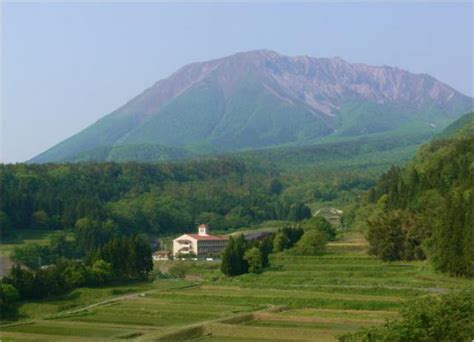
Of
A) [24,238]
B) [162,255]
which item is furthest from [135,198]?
[162,255]

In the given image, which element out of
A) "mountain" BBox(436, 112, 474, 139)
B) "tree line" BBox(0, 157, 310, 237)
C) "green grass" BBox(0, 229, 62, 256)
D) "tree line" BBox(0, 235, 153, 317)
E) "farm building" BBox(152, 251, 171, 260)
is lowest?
"tree line" BBox(0, 235, 153, 317)

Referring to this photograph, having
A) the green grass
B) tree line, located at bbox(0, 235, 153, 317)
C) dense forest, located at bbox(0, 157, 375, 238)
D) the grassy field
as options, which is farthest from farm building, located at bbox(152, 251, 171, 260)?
the grassy field

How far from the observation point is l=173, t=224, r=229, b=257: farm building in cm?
5653

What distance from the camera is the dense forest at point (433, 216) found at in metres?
32.2

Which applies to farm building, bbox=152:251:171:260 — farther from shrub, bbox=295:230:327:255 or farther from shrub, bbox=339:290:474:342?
shrub, bbox=339:290:474:342

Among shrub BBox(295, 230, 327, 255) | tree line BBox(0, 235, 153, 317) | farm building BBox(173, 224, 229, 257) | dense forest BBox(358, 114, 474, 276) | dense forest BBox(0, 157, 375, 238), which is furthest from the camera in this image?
dense forest BBox(0, 157, 375, 238)

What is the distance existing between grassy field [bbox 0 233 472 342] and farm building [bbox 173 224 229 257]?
16.6m

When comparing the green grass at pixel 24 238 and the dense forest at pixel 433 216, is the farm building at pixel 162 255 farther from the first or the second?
the dense forest at pixel 433 216

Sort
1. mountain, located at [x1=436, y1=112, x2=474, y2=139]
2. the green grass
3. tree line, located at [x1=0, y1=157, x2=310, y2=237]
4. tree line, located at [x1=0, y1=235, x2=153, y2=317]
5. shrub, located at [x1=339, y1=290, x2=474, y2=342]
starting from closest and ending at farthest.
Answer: shrub, located at [x1=339, y1=290, x2=474, y2=342]
tree line, located at [x1=0, y1=235, x2=153, y2=317]
the green grass
tree line, located at [x1=0, y1=157, x2=310, y2=237]
mountain, located at [x1=436, y1=112, x2=474, y2=139]

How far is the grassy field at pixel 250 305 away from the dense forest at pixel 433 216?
71 centimetres

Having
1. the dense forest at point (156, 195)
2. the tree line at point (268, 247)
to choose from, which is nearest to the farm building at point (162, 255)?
the dense forest at point (156, 195)

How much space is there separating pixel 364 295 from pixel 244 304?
3.82 m

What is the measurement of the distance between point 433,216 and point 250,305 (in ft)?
32.6

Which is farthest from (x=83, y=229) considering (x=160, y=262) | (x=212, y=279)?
(x=212, y=279)
